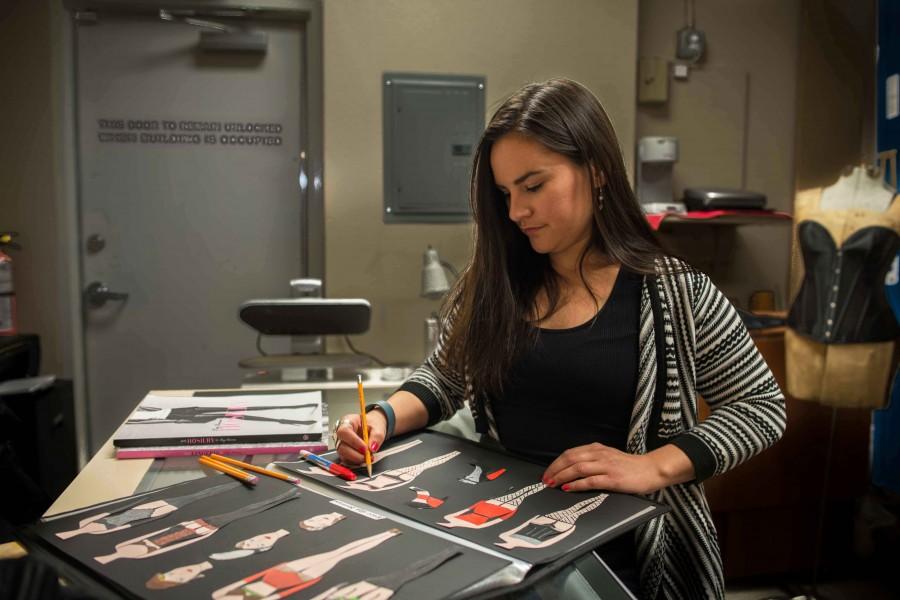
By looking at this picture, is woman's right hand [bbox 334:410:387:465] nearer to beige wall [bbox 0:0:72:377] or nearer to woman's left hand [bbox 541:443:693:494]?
woman's left hand [bbox 541:443:693:494]

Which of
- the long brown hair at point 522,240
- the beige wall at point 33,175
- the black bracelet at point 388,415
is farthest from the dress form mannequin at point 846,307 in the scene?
the beige wall at point 33,175

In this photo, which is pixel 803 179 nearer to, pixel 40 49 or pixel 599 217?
pixel 599 217

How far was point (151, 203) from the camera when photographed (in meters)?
2.95

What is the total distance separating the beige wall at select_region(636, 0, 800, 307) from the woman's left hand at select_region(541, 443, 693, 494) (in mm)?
2387

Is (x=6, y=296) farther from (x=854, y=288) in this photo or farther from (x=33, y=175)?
(x=854, y=288)

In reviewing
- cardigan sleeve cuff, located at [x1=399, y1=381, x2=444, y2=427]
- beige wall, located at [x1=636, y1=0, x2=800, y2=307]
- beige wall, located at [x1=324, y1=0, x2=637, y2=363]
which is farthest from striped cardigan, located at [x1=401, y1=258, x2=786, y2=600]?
beige wall, located at [x1=636, y1=0, x2=800, y2=307]

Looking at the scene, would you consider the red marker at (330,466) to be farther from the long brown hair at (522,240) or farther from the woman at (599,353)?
the long brown hair at (522,240)

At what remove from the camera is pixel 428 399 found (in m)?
1.19

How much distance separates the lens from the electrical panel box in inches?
110

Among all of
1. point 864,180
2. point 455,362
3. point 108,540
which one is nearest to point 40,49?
point 455,362

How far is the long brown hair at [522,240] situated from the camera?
1094 mm

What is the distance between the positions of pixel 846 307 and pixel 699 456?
148cm

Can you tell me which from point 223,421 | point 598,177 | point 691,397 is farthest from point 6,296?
point 691,397

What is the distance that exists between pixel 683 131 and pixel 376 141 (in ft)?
4.52
